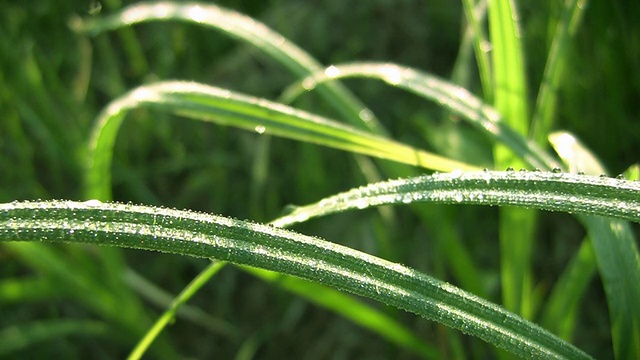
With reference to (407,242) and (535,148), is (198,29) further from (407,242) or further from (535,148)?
(535,148)

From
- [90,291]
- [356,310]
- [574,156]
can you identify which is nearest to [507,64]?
[574,156]

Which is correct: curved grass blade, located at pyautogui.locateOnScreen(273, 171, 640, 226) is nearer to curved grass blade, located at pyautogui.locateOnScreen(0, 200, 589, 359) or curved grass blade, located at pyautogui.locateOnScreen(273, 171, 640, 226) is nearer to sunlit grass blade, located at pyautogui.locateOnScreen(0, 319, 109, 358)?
curved grass blade, located at pyautogui.locateOnScreen(0, 200, 589, 359)

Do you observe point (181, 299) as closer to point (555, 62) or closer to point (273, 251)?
point (273, 251)

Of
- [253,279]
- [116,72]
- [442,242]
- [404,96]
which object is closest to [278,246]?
[442,242]

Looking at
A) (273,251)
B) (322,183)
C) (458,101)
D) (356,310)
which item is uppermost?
(322,183)

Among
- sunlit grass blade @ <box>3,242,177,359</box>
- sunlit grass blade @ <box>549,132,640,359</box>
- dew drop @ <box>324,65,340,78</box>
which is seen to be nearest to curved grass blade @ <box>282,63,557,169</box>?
dew drop @ <box>324,65,340,78</box>

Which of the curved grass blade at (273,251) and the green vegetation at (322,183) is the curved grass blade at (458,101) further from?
the curved grass blade at (273,251)
